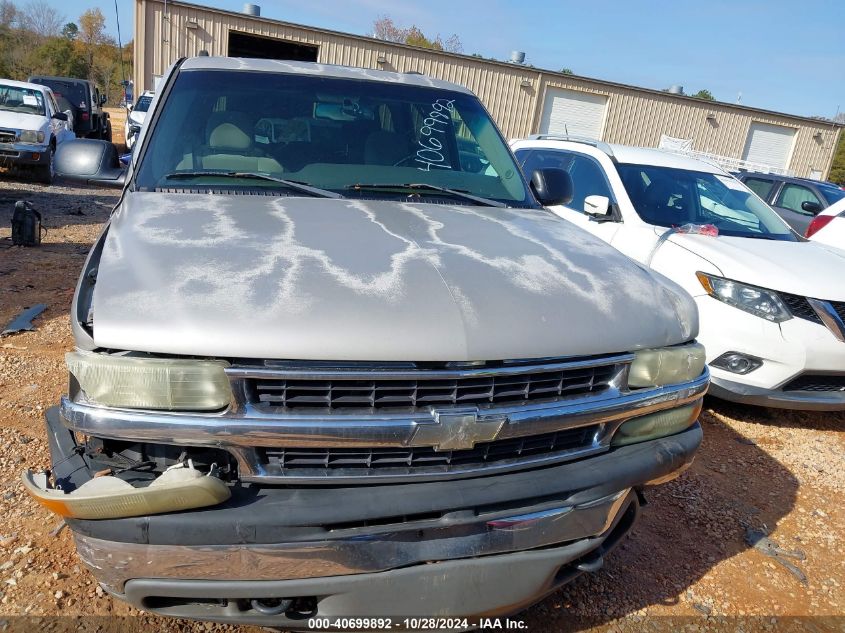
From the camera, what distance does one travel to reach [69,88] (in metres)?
20.0

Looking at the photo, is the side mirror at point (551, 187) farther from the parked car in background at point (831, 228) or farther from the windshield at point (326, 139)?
the parked car in background at point (831, 228)

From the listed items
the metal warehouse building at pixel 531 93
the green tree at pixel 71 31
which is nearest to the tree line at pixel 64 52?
the green tree at pixel 71 31

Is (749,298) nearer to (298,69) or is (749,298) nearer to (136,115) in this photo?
(298,69)

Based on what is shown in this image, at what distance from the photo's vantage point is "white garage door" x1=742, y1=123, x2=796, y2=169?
2631 centimetres

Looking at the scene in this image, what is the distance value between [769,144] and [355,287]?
29.4m

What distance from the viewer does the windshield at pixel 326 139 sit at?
2963 millimetres

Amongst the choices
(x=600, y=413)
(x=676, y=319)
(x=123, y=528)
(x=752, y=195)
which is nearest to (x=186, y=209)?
(x=123, y=528)

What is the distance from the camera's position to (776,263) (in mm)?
4781

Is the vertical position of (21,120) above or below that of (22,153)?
above

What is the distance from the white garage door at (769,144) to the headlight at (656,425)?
27.5 metres

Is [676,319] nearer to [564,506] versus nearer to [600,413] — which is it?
[600,413]

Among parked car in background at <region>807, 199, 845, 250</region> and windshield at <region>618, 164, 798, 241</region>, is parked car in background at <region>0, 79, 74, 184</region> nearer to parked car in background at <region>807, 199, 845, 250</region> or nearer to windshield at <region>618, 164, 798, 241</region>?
windshield at <region>618, 164, 798, 241</region>

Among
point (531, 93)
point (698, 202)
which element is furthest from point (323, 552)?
point (531, 93)

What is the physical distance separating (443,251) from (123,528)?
1317 millimetres
